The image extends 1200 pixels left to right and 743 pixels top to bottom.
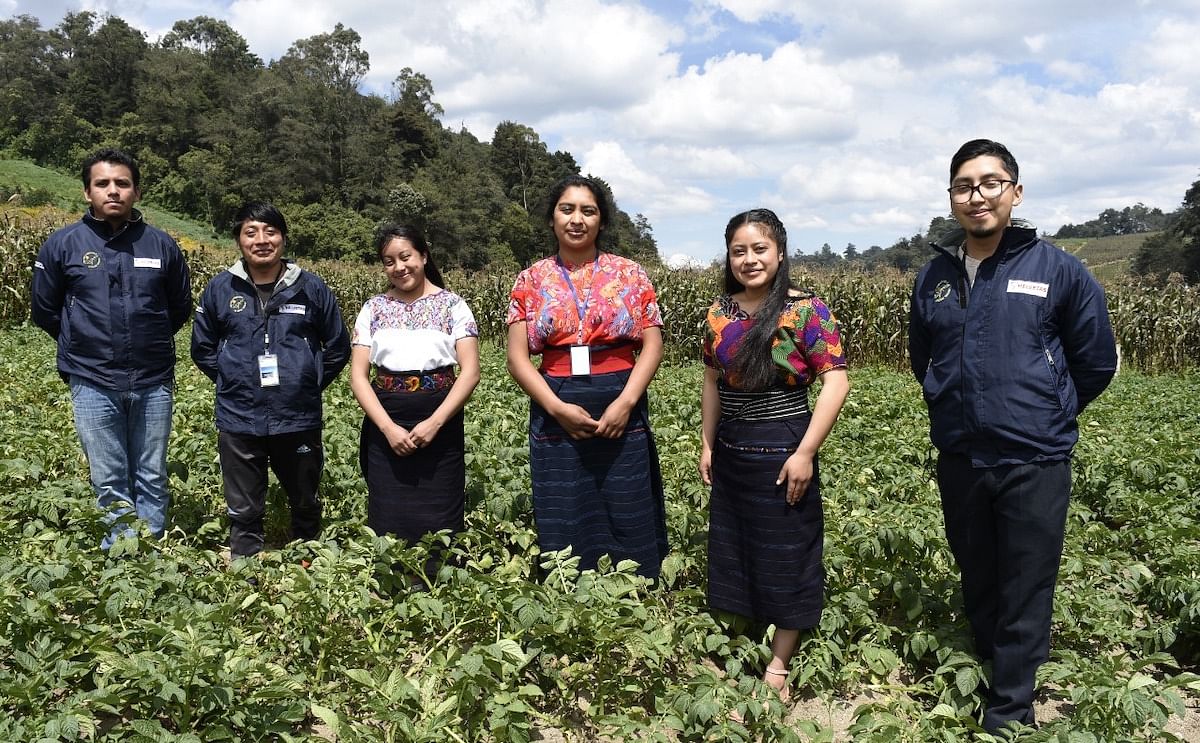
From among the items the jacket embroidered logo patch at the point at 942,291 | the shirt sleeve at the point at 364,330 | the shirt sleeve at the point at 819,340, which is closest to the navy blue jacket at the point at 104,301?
the shirt sleeve at the point at 364,330

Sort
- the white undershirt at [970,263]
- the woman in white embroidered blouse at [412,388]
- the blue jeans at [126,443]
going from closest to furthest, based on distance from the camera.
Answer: the white undershirt at [970,263], the woman in white embroidered blouse at [412,388], the blue jeans at [126,443]

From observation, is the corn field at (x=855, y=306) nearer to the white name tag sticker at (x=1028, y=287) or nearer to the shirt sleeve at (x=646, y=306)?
the shirt sleeve at (x=646, y=306)

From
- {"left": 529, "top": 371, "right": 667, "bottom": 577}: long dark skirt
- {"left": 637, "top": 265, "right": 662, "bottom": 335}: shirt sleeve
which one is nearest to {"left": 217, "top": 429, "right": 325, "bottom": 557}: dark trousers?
{"left": 529, "top": 371, "right": 667, "bottom": 577}: long dark skirt

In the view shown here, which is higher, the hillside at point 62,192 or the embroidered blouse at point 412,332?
the hillside at point 62,192

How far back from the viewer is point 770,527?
296 centimetres

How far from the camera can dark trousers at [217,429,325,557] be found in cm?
386

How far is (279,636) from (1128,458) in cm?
562

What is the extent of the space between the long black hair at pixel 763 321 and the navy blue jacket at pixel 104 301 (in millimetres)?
2820

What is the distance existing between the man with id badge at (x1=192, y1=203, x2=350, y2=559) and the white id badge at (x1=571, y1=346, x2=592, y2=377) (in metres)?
1.47

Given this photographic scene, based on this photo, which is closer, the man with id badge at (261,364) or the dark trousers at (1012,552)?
the dark trousers at (1012,552)

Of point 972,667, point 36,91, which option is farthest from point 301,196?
point 972,667

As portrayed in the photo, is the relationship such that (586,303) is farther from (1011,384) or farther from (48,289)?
(48,289)

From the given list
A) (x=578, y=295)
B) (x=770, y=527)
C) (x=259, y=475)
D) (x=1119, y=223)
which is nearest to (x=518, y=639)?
(x=770, y=527)

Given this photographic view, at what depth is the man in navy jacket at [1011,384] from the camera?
254 centimetres
